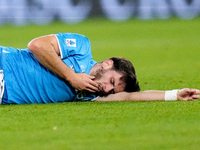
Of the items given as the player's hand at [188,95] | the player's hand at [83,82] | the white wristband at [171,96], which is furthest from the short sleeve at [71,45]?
the player's hand at [188,95]

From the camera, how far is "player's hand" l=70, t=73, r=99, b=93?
5645 mm

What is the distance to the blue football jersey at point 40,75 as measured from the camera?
5820mm

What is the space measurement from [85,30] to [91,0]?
9.63ft

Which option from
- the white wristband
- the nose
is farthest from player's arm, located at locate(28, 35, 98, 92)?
the white wristband

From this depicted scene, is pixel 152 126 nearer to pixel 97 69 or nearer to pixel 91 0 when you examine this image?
pixel 97 69

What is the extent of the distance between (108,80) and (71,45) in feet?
1.75

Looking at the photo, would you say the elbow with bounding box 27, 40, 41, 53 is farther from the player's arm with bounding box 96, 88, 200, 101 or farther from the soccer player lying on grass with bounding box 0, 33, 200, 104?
the player's arm with bounding box 96, 88, 200, 101

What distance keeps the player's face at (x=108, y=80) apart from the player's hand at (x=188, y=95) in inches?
26.0

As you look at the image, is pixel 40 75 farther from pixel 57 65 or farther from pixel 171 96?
pixel 171 96

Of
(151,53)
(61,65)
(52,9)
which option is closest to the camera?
(61,65)

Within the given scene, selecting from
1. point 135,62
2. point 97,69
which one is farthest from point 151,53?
point 97,69

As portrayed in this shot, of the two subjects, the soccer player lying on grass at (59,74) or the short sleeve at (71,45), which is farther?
the short sleeve at (71,45)

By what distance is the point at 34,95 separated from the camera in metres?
5.90

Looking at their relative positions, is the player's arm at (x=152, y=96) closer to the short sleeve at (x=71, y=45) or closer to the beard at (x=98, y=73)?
the beard at (x=98, y=73)
